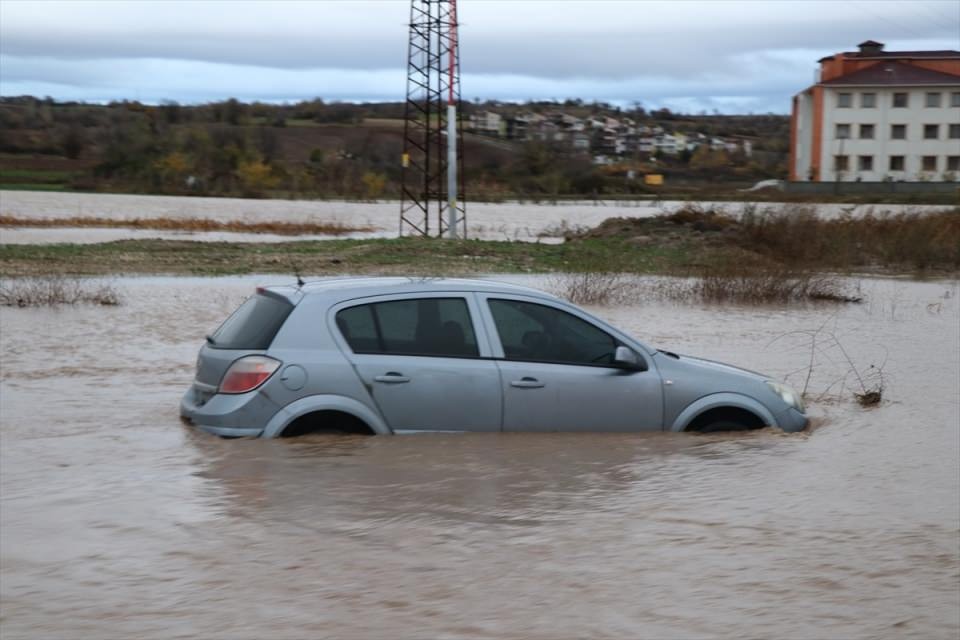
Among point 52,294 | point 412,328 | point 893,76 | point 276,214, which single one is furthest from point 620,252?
point 893,76

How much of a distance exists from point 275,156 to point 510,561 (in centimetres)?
11204

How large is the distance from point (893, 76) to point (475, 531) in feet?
252

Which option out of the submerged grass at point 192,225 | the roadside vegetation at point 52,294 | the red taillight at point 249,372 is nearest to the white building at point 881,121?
the submerged grass at point 192,225

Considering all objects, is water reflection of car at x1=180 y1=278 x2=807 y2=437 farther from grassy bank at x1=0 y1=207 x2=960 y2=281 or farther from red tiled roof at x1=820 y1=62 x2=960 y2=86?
red tiled roof at x1=820 y1=62 x2=960 y2=86

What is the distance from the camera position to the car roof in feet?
28.9

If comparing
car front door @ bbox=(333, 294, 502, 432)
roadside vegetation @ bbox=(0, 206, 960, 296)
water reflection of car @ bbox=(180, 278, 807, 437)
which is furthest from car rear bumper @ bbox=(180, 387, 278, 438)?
roadside vegetation @ bbox=(0, 206, 960, 296)

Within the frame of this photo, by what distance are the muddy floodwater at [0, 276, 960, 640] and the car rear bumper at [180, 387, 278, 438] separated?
0.10 m

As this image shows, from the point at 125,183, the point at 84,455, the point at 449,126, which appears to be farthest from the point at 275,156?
the point at 84,455

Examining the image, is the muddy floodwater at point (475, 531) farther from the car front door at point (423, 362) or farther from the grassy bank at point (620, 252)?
the grassy bank at point (620, 252)

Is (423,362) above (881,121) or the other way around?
the other way around

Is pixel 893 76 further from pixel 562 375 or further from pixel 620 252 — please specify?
pixel 562 375

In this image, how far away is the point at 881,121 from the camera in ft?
261

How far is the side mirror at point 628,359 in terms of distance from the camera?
890 cm

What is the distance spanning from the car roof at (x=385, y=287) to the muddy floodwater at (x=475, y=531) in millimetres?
1016
